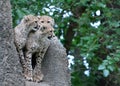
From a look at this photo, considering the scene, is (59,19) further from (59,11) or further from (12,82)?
(12,82)

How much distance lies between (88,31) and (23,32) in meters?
2.82

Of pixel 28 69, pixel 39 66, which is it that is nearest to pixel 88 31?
pixel 39 66

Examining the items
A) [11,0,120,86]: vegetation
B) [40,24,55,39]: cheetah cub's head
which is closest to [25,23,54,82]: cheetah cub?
[40,24,55,39]: cheetah cub's head

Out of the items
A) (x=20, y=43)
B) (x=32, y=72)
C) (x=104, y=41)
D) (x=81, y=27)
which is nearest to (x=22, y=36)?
(x=20, y=43)

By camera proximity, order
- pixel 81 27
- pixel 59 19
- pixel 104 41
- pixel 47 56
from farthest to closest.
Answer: pixel 59 19
pixel 81 27
pixel 104 41
pixel 47 56

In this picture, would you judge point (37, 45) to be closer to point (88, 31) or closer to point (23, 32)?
point (23, 32)

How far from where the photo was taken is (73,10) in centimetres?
629

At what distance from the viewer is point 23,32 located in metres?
2.84

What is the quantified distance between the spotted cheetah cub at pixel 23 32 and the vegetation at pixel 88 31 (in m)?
1.26

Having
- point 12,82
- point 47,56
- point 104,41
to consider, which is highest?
point 104,41

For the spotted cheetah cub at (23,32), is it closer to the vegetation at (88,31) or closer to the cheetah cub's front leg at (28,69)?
the cheetah cub's front leg at (28,69)

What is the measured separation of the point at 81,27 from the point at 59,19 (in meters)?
0.50

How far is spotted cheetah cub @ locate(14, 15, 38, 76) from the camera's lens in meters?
2.79

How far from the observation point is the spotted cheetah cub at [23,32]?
2789 millimetres
